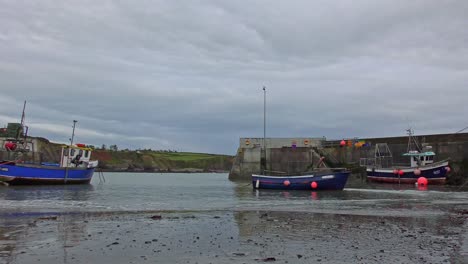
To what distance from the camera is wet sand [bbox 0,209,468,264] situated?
920 cm

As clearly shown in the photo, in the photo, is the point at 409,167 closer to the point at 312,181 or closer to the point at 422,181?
the point at 422,181

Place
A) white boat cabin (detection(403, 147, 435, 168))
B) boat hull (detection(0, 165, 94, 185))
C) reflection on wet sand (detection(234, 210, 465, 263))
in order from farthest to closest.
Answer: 1. white boat cabin (detection(403, 147, 435, 168))
2. boat hull (detection(0, 165, 94, 185))
3. reflection on wet sand (detection(234, 210, 465, 263))

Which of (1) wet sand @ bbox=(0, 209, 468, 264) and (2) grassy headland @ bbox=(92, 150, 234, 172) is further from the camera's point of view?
(2) grassy headland @ bbox=(92, 150, 234, 172)

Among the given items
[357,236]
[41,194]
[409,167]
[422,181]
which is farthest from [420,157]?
[357,236]

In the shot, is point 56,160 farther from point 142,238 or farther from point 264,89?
point 142,238

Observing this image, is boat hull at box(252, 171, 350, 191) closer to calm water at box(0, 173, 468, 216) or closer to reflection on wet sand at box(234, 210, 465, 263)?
calm water at box(0, 173, 468, 216)

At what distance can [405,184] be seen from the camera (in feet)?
151

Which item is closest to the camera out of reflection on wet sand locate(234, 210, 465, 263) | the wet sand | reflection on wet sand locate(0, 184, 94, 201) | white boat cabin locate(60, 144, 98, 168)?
the wet sand

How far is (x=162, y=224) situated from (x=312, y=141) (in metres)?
48.4

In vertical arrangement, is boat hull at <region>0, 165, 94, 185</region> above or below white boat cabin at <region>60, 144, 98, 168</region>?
below

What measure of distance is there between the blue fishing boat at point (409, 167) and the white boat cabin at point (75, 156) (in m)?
33.6

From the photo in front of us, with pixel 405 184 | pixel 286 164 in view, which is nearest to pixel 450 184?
→ pixel 405 184

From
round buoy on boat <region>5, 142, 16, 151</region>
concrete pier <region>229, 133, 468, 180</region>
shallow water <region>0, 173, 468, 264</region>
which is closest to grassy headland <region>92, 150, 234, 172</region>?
concrete pier <region>229, 133, 468, 180</region>

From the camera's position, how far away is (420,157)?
157 ft
